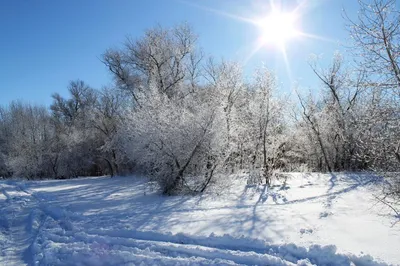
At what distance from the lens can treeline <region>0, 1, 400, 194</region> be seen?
20.8 feet

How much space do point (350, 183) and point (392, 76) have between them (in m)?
9.07

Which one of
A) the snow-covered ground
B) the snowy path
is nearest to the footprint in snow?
the snow-covered ground

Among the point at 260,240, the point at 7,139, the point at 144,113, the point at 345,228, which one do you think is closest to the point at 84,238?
the point at 260,240

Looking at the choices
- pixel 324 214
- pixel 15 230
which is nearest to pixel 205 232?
pixel 324 214

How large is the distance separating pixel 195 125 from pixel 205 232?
6.02m

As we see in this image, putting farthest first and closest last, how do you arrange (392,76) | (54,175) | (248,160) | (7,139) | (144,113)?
(7,139)
(54,175)
(248,160)
(144,113)
(392,76)

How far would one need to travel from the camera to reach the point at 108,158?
30078 mm

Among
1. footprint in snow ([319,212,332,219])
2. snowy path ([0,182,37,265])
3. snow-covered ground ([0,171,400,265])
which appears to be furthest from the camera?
footprint in snow ([319,212,332,219])

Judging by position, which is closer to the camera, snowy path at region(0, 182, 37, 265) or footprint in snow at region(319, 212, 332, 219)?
snowy path at region(0, 182, 37, 265)

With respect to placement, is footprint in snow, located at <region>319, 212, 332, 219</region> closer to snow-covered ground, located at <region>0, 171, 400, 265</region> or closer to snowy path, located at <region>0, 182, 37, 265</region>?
snow-covered ground, located at <region>0, 171, 400, 265</region>

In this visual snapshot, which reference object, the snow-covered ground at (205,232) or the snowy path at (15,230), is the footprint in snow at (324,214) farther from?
the snowy path at (15,230)

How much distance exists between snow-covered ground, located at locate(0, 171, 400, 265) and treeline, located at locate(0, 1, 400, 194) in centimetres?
174

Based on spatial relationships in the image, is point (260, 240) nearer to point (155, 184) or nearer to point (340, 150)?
point (155, 184)

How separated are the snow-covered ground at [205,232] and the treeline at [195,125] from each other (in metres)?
1.74
